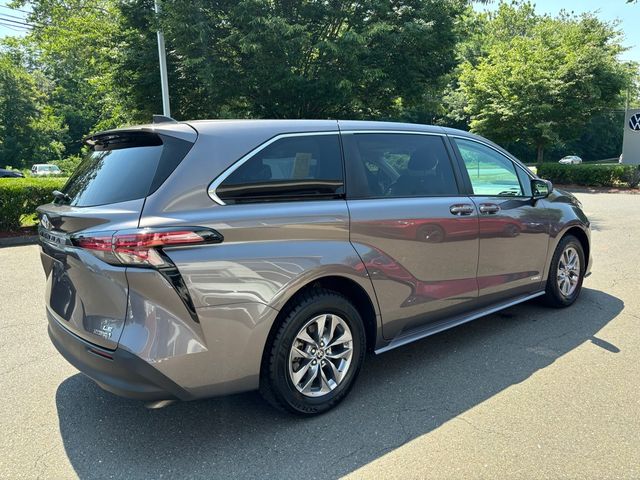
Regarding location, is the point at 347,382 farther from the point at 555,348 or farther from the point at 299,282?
the point at 555,348

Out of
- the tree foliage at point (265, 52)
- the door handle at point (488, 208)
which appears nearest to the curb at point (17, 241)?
the tree foliage at point (265, 52)

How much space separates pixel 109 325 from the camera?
2.42m

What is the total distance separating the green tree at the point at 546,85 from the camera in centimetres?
2014

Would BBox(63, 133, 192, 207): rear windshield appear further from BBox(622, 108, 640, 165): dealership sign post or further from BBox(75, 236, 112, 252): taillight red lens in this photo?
BBox(622, 108, 640, 165): dealership sign post

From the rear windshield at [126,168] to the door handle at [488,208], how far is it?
2.40m

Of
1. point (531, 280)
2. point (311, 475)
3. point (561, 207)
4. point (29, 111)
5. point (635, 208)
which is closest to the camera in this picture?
point (311, 475)

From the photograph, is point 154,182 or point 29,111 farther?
point 29,111

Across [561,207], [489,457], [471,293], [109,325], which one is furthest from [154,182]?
[561,207]

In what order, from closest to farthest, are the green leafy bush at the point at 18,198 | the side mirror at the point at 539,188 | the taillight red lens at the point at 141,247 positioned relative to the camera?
1. the taillight red lens at the point at 141,247
2. the side mirror at the point at 539,188
3. the green leafy bush at the point at 18,198

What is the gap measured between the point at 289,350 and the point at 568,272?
11.4 ft

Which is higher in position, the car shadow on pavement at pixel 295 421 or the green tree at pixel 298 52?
the green tree at pixel 298 52

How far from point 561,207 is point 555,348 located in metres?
1.52

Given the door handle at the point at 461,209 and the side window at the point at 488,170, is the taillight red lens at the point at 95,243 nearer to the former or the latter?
the door handle at the point at 461,209

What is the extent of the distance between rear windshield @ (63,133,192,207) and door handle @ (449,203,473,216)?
2028 mm
